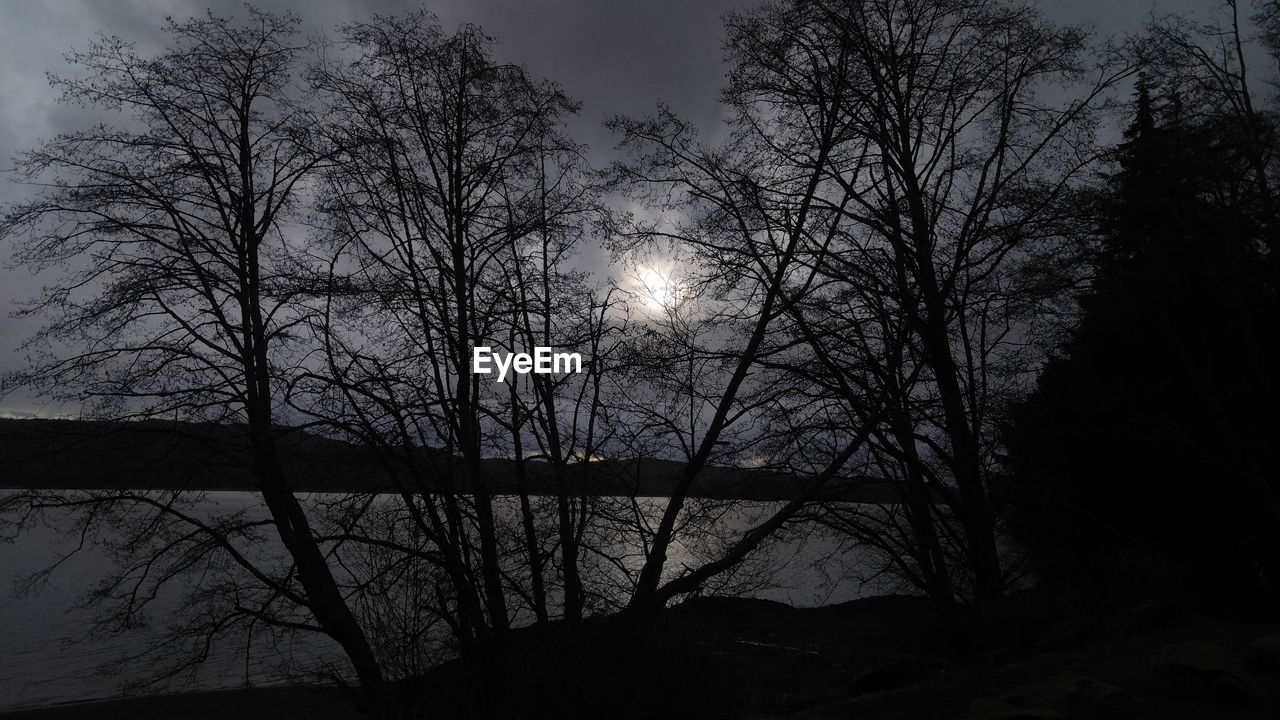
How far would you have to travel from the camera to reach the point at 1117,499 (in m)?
13.4

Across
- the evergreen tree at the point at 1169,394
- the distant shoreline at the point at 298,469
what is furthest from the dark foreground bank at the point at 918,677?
the evergreen tree at the point at 1169,394

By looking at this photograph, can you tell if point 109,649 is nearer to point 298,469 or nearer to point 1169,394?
point 298,469

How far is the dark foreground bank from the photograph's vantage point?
525 centimetres

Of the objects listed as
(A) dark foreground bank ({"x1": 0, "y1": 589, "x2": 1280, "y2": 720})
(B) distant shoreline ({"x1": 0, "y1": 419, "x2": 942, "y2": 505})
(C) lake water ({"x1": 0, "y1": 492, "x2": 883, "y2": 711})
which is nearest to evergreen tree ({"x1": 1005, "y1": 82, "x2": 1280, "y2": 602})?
(A) dark foreground bank ({"x1": 0, "y1": 589, "x2": 1280, "y2": 720})

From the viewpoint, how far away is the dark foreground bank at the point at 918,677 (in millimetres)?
5250

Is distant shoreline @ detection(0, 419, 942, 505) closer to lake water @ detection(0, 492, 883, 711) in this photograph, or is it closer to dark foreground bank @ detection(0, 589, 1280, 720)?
lake water @ detection(0, 492, 883, 711)

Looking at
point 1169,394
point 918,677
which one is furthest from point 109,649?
point 1169,394

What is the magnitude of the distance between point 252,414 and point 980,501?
32.0ft

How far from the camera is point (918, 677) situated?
7527mm

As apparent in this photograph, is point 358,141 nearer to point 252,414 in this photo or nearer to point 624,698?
point 252,414

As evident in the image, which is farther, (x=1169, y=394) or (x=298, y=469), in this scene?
(x=1169, y=394)

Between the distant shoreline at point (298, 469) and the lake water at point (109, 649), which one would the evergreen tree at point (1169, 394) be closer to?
the lake water at point (109, 649)

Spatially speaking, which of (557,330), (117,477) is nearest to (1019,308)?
(557,330)

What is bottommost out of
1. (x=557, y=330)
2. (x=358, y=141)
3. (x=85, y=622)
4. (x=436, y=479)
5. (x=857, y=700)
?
(x=85, y=622)
